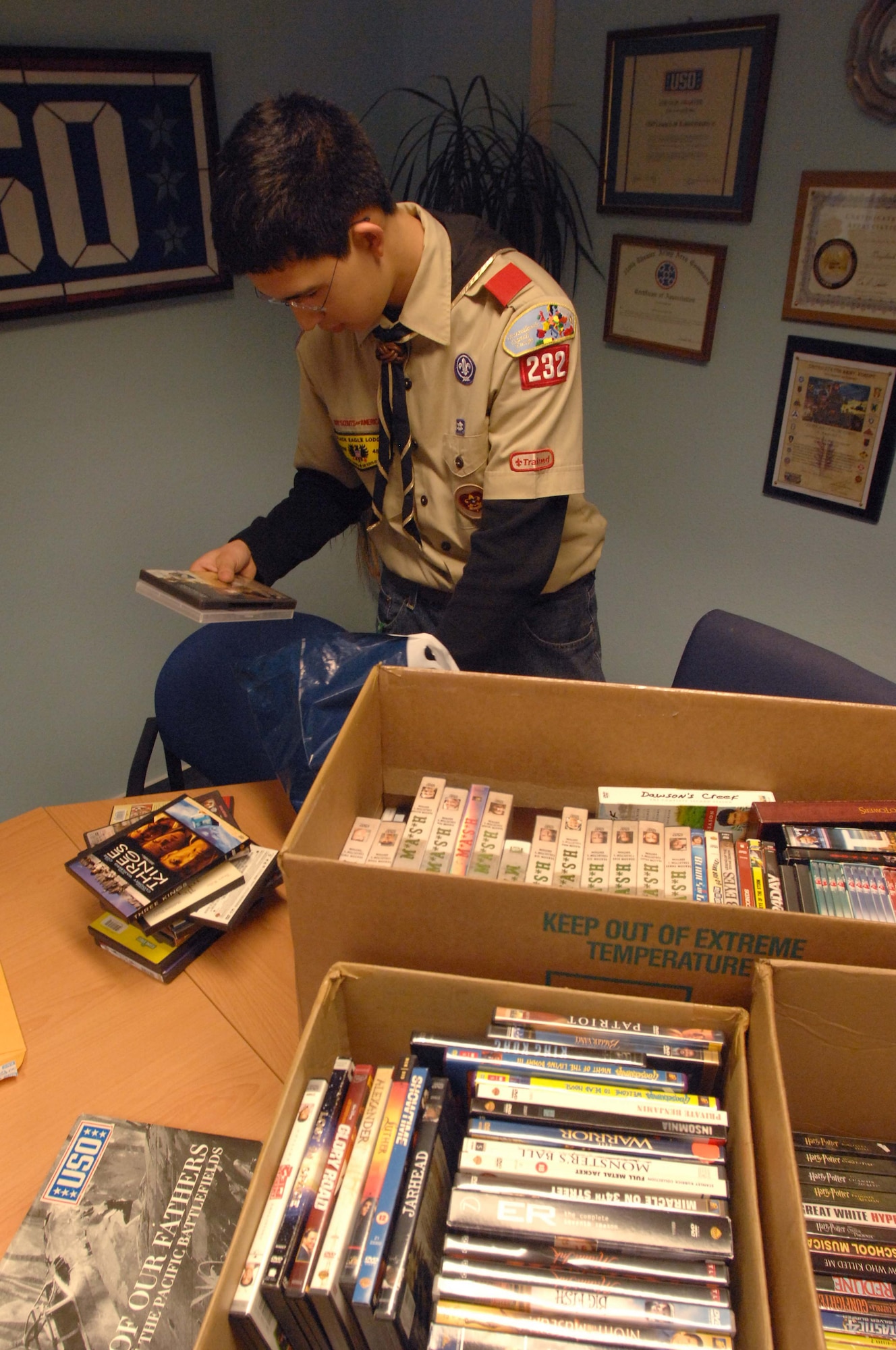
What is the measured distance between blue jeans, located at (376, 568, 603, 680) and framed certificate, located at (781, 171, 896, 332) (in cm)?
99

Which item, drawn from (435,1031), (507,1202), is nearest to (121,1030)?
(435,1031)

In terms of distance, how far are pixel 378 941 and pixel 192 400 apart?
212cm

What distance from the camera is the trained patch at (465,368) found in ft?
4.62

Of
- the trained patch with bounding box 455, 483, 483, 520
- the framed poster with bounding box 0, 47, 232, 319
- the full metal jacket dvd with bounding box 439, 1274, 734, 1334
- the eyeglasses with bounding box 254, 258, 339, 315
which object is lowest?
the full metal jacket dvd with bounding box 439, 1274, 734, 1334

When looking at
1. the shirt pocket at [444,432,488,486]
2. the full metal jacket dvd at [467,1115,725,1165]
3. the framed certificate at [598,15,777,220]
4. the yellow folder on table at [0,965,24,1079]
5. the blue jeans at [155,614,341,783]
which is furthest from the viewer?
the framed certificate at [598,15,777,220]

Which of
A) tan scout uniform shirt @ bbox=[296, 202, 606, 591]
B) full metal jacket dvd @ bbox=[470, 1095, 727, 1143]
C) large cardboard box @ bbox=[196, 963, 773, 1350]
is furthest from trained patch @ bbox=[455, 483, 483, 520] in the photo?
full metal jacket dvd @ bbox=[470, 1095, 727, 1143]

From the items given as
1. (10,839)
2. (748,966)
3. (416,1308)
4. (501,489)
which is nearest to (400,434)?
(501,489)

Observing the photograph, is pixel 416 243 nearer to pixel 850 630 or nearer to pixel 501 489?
pixel 501 489

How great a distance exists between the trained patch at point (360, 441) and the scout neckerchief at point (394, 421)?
0.04 feet

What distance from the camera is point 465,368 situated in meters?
1.42

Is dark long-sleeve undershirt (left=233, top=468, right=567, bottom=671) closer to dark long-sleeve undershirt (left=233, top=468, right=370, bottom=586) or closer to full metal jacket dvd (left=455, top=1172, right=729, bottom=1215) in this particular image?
dark long-sleeve undershirt (left=233, top=468, right=370, bottom=586)

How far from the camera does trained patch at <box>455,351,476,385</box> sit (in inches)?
55.4

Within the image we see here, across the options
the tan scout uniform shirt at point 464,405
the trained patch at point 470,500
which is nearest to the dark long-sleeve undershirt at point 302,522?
the tan scout uniform shirt at point 464,405

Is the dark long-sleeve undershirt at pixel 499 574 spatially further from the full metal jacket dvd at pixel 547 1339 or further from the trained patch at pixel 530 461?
the full metal jacket dvd at pixel 547 1339
